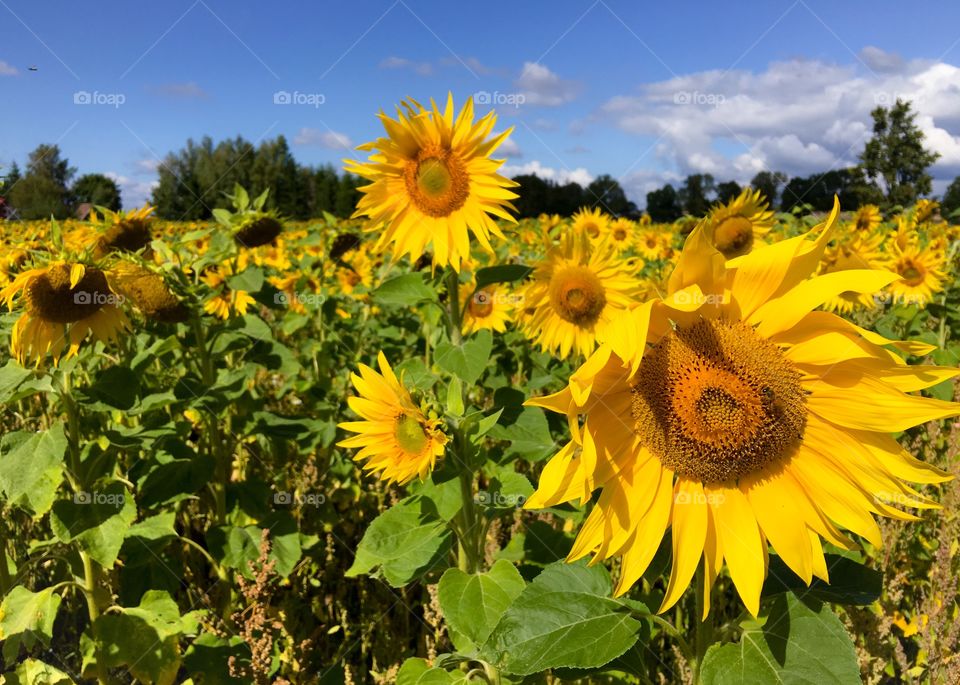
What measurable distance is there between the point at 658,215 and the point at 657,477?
18427mm

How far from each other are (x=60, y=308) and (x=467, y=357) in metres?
1.56

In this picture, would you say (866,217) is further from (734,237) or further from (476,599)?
(476,599)

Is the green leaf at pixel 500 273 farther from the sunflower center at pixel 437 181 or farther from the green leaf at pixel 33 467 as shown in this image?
the green leaf at pixel 33 467

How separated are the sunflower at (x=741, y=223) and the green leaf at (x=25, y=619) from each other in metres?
3.72

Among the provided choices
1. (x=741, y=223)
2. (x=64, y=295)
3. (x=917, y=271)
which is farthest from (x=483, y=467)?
(x=917, y=271)

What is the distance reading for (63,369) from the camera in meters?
2.33

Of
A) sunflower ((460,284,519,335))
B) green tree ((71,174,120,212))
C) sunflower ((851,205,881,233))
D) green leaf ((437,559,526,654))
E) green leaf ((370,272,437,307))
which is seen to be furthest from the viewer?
green tree ((71,174,120,212))

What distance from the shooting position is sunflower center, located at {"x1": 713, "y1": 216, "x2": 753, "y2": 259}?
4090 mm

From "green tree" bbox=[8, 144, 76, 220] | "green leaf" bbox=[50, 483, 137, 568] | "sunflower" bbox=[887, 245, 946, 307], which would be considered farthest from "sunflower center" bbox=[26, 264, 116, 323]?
"green tree" bbox=[8, 144, 76, 220]

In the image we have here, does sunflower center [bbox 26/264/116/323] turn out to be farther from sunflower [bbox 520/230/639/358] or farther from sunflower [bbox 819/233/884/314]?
sunflower [bbox 819/233/884/314]

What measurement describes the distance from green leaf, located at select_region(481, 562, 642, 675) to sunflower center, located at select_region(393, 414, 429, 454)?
0.53 metres

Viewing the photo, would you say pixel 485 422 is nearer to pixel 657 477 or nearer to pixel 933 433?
pixel 657 477

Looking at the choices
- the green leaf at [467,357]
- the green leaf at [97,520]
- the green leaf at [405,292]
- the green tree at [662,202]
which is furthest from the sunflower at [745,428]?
the green tree at [662,202]

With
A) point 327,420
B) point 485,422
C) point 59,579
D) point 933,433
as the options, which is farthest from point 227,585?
point 933,433
